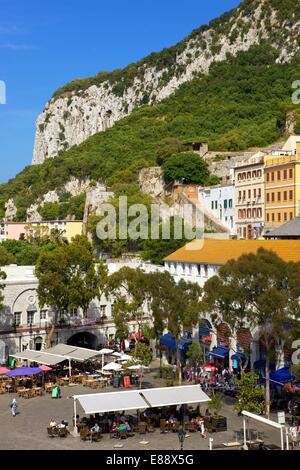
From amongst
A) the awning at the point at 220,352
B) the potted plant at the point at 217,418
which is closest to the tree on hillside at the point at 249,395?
the potted plant at the point at 217,418

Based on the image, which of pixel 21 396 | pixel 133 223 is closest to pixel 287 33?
pixel 133 223

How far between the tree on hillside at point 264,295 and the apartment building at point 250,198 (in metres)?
37.5

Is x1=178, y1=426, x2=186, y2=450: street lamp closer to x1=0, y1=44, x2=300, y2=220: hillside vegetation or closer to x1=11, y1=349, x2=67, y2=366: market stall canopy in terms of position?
x1=11, y1=349, x2=67, y2=366: market stall canopy

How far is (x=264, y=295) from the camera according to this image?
30266 mm

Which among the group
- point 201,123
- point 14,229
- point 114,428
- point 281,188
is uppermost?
point 201,123

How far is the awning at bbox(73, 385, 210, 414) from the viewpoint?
93.7 feet

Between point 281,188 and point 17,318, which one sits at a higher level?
point 281,188

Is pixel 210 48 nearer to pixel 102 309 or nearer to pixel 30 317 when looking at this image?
pixel 102 309

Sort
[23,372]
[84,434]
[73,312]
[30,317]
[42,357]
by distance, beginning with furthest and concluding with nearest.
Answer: [73,312]
[30,317]
[42,357]
[23,372]
[84,434]

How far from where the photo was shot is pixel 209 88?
142000mm

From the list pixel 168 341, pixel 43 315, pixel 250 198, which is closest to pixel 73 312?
pixel 43 315

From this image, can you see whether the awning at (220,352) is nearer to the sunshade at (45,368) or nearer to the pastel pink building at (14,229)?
the sunshade at (45,368)

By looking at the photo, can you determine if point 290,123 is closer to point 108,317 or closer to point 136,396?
point 108,317

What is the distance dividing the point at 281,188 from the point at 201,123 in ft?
209
